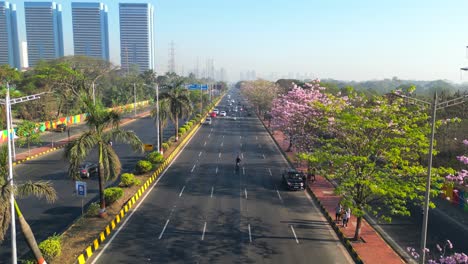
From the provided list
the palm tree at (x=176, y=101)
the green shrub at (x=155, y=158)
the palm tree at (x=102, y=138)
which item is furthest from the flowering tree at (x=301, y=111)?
the palm tree at (x=102, y=138)

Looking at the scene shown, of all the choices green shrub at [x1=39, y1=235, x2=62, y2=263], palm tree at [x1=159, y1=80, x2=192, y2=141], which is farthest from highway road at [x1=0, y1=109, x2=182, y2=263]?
palm tree at [x1=159, y1=80, x2=192, y2=141]

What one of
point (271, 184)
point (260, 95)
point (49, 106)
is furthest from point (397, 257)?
point (260, 95)

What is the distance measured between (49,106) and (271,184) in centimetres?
4635

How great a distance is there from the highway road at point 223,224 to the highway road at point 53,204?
3753 millimetres

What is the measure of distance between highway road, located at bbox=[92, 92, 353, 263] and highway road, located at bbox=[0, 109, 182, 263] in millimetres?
3753

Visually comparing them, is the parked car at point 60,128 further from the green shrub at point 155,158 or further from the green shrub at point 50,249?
the green shrub at point 50,249

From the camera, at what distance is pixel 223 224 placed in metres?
21.3

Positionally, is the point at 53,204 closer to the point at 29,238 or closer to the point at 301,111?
the point at 29,238

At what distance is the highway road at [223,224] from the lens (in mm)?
17438

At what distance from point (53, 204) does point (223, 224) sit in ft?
37.7

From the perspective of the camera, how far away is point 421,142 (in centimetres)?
1730

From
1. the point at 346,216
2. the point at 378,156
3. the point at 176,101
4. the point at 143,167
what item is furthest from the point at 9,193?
the point at 176,101

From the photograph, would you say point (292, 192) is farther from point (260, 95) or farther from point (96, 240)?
point (260, 95)

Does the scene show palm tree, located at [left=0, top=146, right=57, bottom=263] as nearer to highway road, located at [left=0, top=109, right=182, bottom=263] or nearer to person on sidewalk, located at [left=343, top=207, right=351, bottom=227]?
highway road, located at [left=0, top=109, right=182, bottom=263]
